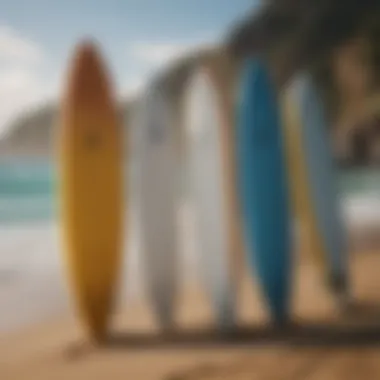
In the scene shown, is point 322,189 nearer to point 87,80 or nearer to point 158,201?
point 158,201

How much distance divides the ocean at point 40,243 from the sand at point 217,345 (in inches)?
1.8

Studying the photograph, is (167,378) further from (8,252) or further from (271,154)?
(8,252)

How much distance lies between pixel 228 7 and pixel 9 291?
576 millimetres

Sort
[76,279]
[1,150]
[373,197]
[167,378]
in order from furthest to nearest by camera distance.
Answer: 1. [373,197]
2. [1,150]
3. [76,279]
4. [167,378]

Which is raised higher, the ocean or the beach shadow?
the ocean

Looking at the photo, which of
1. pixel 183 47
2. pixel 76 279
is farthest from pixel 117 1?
pixel 76 279

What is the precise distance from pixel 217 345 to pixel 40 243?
→ 0.40 metres

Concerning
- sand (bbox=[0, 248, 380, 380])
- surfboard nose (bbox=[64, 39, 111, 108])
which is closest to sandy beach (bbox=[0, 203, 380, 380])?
sand (bbox=[0, 248, 380, 380])

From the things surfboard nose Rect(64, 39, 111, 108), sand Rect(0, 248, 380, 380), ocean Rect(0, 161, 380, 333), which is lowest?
sand Rect(0, 248, 380, 380)

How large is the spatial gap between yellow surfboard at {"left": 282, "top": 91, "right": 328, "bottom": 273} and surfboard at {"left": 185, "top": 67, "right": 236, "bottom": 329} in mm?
129

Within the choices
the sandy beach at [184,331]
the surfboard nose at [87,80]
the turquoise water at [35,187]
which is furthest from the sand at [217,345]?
the surfboard nose at [87,80]

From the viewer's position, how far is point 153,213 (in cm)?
117

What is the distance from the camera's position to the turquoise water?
146cm

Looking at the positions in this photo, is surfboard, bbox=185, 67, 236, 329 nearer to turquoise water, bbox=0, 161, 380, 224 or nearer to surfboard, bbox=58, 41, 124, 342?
surfboard, bbox=58, 41, 124, 342
